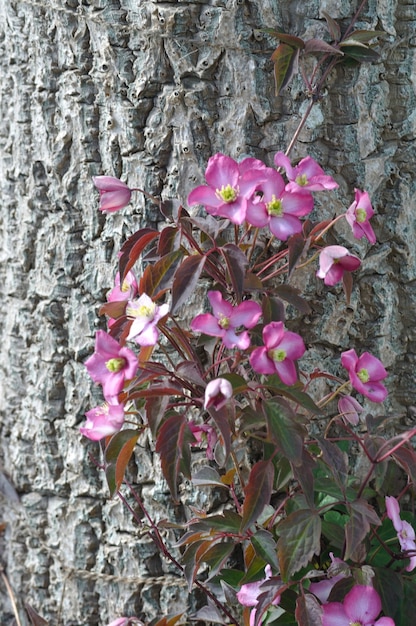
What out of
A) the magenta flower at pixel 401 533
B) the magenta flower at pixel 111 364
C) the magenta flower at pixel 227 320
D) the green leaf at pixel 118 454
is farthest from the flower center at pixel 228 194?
the magenta flower at pixel 401 533

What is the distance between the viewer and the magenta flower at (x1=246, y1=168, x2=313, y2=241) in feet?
3.30

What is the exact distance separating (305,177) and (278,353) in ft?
0.96

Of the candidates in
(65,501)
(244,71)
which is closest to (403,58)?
(244,71)

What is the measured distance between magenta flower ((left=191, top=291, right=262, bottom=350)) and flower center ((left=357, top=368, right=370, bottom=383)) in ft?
0.69

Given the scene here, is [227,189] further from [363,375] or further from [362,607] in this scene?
[362,607]

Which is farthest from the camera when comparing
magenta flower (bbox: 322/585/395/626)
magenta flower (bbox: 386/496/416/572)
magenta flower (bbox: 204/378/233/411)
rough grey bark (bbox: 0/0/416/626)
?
rough grey bark (bbox: 0/0/416/626)

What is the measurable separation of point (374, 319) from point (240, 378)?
1.54 ft

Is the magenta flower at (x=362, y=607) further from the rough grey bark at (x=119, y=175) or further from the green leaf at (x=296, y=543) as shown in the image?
the rough grey bark at (x=119, y=175)

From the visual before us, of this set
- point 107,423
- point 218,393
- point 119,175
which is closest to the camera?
point 218,393

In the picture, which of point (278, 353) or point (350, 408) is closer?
point (278, 353)

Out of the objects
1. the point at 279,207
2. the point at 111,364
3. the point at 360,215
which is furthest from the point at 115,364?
the point at 360,215

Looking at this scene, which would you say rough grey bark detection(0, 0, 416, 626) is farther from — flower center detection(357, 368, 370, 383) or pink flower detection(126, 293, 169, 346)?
pink flower detection(126, 293, 169, 346)

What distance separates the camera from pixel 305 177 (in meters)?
1.08

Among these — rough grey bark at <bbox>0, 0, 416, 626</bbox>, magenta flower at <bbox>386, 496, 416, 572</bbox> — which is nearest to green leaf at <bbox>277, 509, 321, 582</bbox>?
magenta flower at <bbox>386, 496, 416, 572</bbox>
